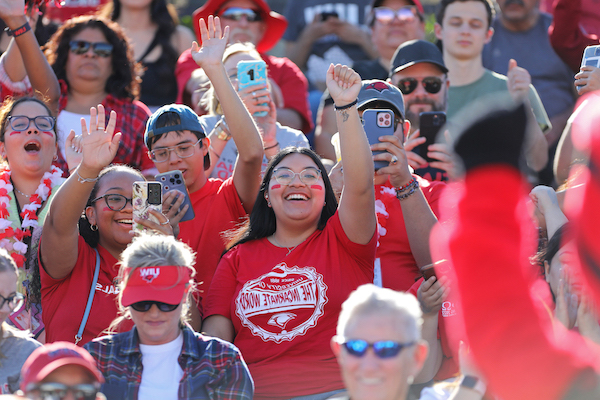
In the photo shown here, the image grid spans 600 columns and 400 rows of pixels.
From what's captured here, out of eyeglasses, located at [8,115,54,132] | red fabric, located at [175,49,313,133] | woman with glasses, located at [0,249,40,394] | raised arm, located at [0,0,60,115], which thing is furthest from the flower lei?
red fabric, located at [175,49,313,133]

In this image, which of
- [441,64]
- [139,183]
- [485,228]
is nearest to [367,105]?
[441,64]

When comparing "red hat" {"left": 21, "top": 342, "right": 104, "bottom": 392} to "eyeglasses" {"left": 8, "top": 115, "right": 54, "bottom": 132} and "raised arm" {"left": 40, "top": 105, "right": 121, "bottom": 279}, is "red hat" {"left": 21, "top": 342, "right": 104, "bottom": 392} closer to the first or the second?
"raised arm" {"left": 40, "top": 105, "right": 121, "bottom": 279}

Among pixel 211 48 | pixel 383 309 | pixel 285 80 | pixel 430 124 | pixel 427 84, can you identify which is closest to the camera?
pixel 383 309

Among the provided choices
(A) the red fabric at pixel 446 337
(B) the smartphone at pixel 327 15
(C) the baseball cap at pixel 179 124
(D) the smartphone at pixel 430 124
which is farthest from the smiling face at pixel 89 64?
(A) the red fabric at pixel 446 337

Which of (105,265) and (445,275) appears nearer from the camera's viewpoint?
(445,275)

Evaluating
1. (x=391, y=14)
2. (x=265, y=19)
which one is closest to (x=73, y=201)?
(x=265, y=19)

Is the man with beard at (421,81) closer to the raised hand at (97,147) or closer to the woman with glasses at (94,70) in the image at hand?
the woman with glasses at (94,70)

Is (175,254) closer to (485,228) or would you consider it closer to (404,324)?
(404,324)

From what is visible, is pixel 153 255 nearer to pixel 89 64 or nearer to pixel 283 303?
pixel 283 303

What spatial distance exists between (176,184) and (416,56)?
188cm

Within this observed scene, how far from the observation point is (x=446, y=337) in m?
3.46

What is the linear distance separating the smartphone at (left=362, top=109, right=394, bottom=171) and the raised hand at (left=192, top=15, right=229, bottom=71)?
0.83 metres

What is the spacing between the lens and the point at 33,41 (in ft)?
14.9

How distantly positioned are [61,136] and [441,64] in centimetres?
250
